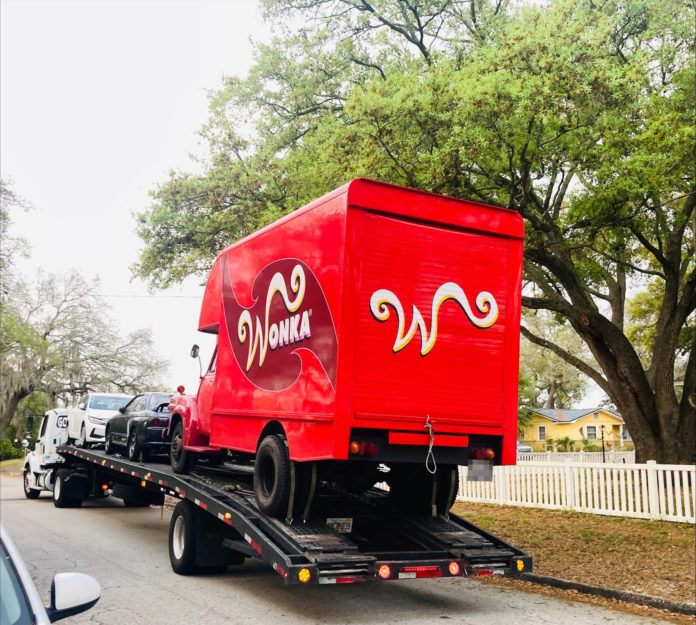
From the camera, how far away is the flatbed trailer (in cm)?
698

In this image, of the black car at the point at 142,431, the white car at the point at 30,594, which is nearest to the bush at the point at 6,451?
the black car at the point at 142,431

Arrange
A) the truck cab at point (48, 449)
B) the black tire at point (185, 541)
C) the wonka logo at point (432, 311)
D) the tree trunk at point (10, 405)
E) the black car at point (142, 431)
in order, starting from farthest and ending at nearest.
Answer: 1. the tree trunk at point (10, 405)
2. the truck cab at point (48, 449)
3. the black car at point (142, 431)
4. the black tire at point (185, 541)
5. the wonka logo at point (432, 311)

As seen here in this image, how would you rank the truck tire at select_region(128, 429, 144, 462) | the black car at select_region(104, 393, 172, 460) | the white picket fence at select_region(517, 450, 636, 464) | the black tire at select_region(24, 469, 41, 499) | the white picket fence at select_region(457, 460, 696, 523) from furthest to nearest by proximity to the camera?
the white picket fence at select_region(517, 450, 636, 464)
the black tire at select_region(24, 469, 41, 499)
the white picket fence at select_region(457, 460, 696, 523)
the truck tire at select_region(128, 429, 144, 462)
the black car at select_region(104, 393, 172, 460)

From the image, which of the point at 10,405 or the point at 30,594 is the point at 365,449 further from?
the point at 10,405

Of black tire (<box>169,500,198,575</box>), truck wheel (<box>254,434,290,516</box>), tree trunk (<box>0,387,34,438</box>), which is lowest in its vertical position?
black tire (<box>169,500,198,575</box>)

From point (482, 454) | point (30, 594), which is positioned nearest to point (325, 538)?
point (482, 454)

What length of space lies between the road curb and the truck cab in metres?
12.8

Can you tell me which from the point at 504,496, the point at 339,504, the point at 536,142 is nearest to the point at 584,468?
the point at 504,496

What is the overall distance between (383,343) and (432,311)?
0.68m

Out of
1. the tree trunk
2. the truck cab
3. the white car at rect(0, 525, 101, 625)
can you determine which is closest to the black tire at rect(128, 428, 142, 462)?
the truck cab

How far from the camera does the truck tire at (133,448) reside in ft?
42.4

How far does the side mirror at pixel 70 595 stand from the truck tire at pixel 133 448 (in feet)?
31.3

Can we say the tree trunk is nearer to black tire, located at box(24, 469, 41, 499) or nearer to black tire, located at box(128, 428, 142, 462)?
black tire, located at box(24, 469, 41, 499)

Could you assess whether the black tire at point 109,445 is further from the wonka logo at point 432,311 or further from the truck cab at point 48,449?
the wonka logo at point 432,311
